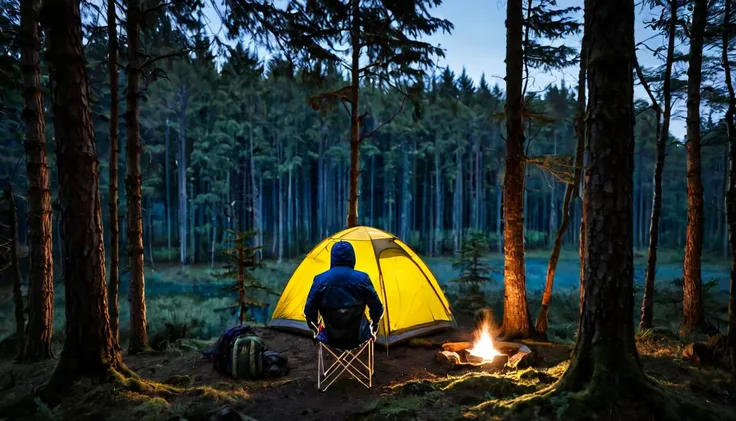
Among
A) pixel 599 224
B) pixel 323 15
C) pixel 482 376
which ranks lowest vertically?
pixel 482 376

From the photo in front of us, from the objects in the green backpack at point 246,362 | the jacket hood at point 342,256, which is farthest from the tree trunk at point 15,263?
the jacket hood at point 342,256

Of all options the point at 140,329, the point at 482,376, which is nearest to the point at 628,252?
the point at 482,376

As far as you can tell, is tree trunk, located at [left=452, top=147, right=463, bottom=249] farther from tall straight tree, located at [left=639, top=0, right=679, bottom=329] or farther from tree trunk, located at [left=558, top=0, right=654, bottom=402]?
tree trunk, located at [left=558, top=0, right=654, bottom=402]

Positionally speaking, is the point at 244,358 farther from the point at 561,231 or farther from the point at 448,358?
the point at 561,231

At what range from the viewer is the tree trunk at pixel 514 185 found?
566 cm

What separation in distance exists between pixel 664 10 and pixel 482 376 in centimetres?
687

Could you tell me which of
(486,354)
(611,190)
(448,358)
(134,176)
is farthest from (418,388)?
(134,176)

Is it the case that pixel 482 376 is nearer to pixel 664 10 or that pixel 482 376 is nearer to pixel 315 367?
pixel 315 367

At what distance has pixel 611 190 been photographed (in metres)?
2.88

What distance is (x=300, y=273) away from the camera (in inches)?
264

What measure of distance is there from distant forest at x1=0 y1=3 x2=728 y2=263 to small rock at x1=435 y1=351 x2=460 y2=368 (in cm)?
1417

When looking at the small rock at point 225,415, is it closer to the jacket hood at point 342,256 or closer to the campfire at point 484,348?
the jacket hood at point 342,256

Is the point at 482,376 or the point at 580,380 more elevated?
the point at 580,380

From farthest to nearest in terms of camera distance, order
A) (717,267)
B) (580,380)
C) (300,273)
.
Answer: (717,267) → (300,273) → (580,380)
